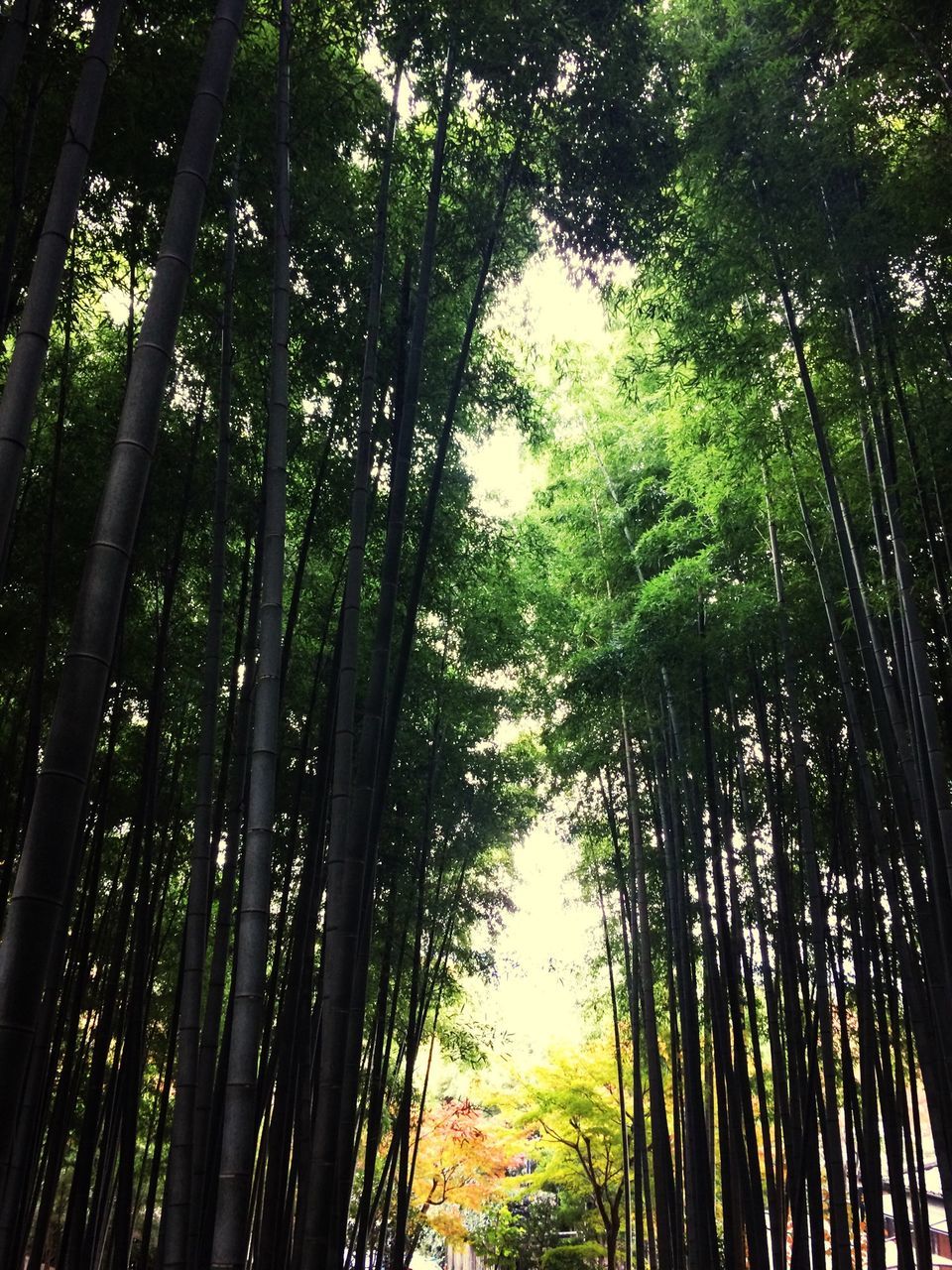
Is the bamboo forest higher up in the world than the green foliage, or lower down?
higher up

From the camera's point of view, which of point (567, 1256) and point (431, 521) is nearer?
point (431, 521)

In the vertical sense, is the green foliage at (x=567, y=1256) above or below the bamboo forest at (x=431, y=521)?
below

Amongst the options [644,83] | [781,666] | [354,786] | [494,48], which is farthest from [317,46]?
[781,666]

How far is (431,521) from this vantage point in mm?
3502

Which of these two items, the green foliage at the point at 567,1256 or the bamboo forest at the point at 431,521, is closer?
the bamboo forest at the point at 431,521

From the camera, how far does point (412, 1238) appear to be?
11680 millimetres

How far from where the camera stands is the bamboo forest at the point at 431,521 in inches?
98.5

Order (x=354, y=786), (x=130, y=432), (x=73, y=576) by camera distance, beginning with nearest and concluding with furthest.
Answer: (x=130, y=432), (x=354, y=786), (x=73, y=576)

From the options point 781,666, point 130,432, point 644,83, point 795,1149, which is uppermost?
point 644,83

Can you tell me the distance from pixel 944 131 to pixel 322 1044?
13.9 ft

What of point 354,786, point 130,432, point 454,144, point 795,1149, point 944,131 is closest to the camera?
point 130,432

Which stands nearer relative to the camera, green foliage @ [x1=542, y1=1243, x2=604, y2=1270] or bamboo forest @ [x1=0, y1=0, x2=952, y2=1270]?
bamboo forest @ [x1=0, y1=0, x2=952, y2=1270]

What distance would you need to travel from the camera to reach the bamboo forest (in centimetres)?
250

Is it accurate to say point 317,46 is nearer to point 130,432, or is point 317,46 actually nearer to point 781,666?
point 130,432
